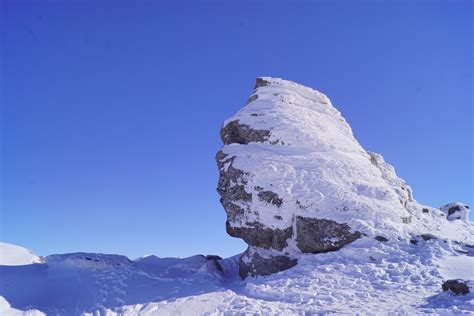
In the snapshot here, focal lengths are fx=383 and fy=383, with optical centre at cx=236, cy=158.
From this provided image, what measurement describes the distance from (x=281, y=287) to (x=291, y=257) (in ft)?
17.1

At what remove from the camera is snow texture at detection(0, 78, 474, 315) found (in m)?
16.8

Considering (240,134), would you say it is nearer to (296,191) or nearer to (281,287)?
(296,191)

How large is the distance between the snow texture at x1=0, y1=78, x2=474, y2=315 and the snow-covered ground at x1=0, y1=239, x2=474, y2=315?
0.19 feet

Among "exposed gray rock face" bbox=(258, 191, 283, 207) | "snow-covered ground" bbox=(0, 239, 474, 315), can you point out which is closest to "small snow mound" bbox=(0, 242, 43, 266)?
"snow-covered ground" bbox=(0, 239, 474, 315)

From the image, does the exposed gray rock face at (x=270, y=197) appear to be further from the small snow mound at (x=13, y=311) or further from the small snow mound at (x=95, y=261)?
the small snow mound at (x=13, y=311)

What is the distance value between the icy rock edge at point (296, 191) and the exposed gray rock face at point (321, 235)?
0.18 feet

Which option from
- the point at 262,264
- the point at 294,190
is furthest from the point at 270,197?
the point at 262,264

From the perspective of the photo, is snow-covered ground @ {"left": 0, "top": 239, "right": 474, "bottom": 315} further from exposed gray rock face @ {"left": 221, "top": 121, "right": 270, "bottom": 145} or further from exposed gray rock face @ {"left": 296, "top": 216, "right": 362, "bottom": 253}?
exposed gray rock face @ {"left": 221, "top": 121, "right": 270, "bottom": 145}

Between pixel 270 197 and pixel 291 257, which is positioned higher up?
pixel 270 197

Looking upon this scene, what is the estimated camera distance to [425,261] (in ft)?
64.4

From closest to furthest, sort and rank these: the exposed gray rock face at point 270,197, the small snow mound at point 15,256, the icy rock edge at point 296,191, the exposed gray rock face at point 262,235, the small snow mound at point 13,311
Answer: the small snow mound at point 13,311 → the icy rock edge at point 296,191 → the exposed gray rock face at point 262,235 → the exposed gray rock face at point 270,197 → the small snow mound at point 15,256

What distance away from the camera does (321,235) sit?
74.9ft

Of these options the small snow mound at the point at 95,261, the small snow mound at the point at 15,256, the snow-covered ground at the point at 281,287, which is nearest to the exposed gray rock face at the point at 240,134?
the snow-covered ground at the point at 281,287

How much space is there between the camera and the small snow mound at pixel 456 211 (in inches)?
1372
